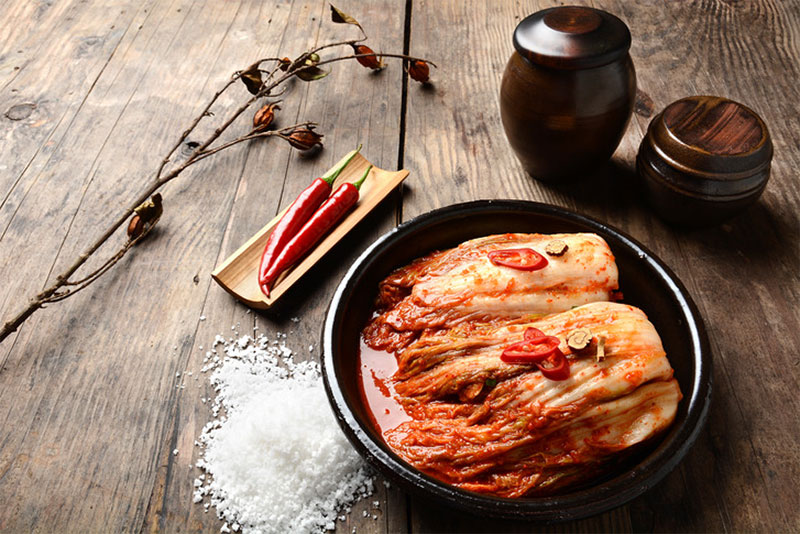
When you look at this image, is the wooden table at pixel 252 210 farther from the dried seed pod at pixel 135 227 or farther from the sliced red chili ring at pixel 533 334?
the sliced red chili ring at pixel 533 334

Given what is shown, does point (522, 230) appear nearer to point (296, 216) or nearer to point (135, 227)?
point (296, 216)

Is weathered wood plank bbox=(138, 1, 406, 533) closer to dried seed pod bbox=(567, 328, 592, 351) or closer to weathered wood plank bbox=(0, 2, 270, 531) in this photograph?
weathered wood plank bbox=(0, 2, 270, 531)

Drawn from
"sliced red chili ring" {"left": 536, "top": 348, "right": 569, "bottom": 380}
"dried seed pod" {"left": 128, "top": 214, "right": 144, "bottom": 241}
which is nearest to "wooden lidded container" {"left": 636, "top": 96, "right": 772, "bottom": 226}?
"sliced red chili ring" {"left": 536, "top": 348, "right": 569, "bottom": 380}

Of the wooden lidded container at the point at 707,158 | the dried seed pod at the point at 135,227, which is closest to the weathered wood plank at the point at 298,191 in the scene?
the dried seed pod at the point at 135,227

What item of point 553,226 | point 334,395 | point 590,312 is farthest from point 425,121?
point 334,395

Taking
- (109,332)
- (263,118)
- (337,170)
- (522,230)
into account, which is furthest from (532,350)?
(263,118)

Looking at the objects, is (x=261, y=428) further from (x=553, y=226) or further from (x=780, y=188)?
(x=780, y=188)
